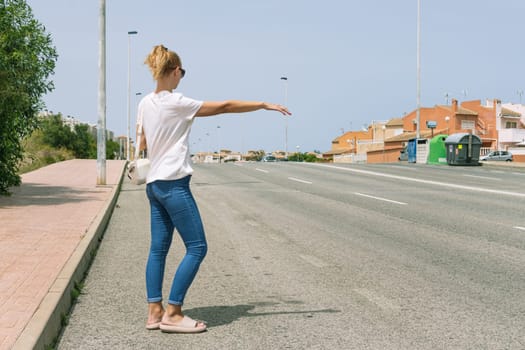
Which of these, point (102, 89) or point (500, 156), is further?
point (500, 156)

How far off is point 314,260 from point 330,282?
4.11ft

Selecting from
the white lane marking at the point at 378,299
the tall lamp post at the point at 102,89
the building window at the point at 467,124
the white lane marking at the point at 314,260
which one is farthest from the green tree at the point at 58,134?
the white lane marking at the point at 378,299

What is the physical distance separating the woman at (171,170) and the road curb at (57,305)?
2.29 feet

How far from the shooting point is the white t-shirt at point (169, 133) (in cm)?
459

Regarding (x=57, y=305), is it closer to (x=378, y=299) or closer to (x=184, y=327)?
(x=184, y=327)

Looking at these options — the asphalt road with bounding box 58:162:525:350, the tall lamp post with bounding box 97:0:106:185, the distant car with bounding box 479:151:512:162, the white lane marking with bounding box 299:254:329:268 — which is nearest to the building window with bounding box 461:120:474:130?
the distant car with bounding box 479:151:512:162

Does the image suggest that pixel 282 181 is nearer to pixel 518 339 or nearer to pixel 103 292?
pixel 103 292

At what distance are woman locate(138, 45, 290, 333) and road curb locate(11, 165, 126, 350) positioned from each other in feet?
2.29

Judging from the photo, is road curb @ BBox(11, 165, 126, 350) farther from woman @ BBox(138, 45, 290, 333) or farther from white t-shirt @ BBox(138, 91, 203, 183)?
white t-shirt @ BBox(138, 91, 203, 183)

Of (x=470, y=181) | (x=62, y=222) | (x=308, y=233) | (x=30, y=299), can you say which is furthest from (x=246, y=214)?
(x=470, y=181)

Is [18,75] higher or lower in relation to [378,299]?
higher

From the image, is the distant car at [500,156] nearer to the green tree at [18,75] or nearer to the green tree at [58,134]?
the green tree at [58,134]

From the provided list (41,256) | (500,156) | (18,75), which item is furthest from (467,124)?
(41,256)

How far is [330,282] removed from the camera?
20.9 feet
